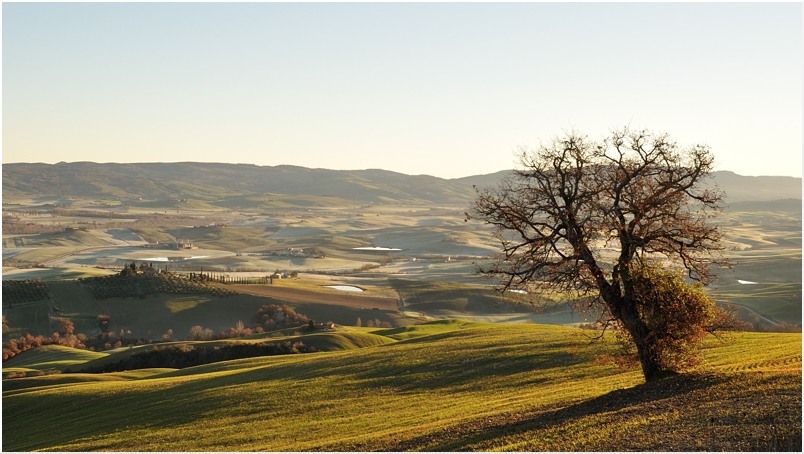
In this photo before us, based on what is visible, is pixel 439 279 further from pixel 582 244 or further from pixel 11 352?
pixel 582 244

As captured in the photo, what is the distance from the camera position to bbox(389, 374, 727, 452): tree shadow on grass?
2053 cm

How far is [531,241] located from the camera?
2528 cm

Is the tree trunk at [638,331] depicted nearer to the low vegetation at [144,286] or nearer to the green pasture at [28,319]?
the green pasture at [28,319]

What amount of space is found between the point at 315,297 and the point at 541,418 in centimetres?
8169

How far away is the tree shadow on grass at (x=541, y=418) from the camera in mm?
20531

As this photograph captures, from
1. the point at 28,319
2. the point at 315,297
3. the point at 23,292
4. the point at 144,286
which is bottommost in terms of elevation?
the point at 28,319

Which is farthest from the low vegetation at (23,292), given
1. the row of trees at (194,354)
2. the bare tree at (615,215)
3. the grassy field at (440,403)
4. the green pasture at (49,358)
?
the bare tree at (615,215)

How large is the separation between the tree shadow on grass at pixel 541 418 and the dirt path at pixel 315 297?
74.6 m

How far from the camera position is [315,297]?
10206cm

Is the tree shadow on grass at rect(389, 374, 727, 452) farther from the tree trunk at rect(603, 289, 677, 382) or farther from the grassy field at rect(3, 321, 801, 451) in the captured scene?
the tree trunk at rect(603, 289, 677, 382)

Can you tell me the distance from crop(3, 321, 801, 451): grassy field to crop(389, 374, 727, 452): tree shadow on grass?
0.26 feet

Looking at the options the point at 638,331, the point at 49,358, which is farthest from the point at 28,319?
the point at 638,331

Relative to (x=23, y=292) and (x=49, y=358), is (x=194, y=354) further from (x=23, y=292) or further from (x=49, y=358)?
(x=23, y=292)

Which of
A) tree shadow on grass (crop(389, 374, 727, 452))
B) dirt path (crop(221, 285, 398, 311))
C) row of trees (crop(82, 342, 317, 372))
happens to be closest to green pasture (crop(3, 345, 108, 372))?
row of trees (crop(82, 342, 317, 372))
